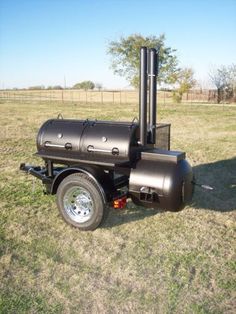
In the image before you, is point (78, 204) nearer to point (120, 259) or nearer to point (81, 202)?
point (81, 202)

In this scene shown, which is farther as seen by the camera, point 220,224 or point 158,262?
point 220,224

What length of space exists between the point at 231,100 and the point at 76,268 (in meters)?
44.6

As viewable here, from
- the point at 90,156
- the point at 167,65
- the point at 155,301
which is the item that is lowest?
the point at 155,301

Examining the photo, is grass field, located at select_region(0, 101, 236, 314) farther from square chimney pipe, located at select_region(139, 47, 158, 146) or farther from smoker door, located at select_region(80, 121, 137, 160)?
square chimney pipe, located at select_region(139, 47, 158, 146)

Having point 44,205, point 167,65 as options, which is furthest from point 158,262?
point 167,65

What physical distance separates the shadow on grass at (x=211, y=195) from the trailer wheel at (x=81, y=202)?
0.41m

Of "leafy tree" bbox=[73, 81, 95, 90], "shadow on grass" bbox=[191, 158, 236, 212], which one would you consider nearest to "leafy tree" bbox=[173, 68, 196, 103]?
"shadow on grass" bbox=[191, 158, 236, 212]

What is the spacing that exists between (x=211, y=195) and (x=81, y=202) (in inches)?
117

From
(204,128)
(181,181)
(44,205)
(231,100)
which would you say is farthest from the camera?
(231,100)

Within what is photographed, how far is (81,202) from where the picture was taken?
4988mm

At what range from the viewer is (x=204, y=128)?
51.7ft

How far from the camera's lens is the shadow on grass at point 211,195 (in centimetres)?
558

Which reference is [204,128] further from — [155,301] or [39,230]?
[155,301]

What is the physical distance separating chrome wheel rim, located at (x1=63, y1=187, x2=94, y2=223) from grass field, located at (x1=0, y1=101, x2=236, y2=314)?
0.22 m
